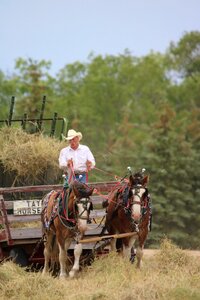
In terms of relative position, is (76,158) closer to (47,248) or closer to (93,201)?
(93,201)

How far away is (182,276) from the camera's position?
12375 mm

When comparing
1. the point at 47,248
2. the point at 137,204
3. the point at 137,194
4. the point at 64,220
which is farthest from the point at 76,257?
the point at 137,194

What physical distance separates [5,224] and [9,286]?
3.06 metres

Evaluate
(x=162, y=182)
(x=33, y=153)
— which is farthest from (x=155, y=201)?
(x=33, y=153)

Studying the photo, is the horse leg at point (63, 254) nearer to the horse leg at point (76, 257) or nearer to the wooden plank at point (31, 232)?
the horse leg at point (76, 257)

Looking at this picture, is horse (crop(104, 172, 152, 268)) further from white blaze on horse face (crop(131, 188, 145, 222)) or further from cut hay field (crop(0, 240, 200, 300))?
cut hay field (crop(0, 240, 200, 300))

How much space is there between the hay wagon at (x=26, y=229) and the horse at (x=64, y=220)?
0.24 meters

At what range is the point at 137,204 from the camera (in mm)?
14297

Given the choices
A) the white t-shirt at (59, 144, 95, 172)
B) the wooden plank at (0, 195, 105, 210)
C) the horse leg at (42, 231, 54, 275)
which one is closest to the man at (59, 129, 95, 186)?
the white t-shirt at (59, 144, 95, 172)

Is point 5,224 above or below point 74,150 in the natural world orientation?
below

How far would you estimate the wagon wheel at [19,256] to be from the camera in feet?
49.8

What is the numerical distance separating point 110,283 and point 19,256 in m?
3.36

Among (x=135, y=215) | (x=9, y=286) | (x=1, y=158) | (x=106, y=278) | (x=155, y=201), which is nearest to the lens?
(x=9, y=286)

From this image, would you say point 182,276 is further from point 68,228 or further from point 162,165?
point 162,165
